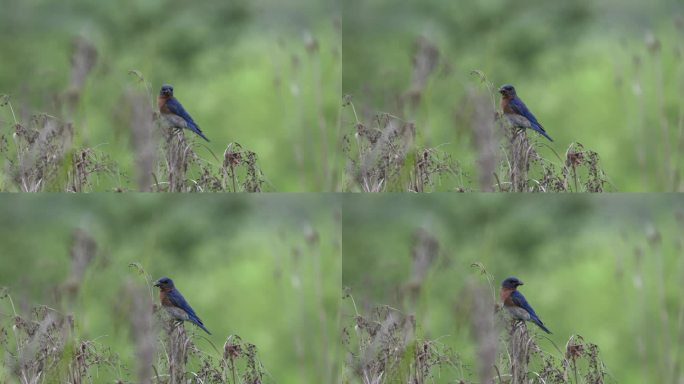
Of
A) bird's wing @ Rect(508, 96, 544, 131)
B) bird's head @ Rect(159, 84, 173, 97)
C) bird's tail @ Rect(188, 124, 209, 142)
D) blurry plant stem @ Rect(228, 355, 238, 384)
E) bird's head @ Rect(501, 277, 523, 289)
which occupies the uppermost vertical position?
bird's head @ Rect(159, 84, 173, 97)

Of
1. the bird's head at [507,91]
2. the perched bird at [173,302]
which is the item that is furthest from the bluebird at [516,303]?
the perched bird at [173,302]

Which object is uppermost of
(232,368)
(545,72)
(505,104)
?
(545,72)

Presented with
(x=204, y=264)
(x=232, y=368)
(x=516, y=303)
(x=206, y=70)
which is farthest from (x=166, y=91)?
(x=516, y=303)

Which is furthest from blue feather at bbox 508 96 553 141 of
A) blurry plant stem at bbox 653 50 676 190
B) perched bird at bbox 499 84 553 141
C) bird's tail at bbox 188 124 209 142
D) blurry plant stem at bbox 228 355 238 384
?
blurry plant stem at bbox 228 355 238 384

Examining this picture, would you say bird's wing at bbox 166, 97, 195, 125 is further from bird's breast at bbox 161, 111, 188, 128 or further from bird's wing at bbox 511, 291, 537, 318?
bird's wing at bbox 511, 291, 537, 318

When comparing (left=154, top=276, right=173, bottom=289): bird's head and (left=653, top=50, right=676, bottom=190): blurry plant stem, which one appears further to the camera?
(left=653, top=50, right=676, bottom=190): blurry plant stem

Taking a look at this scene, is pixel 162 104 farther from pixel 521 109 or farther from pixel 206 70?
pixel 521 109
